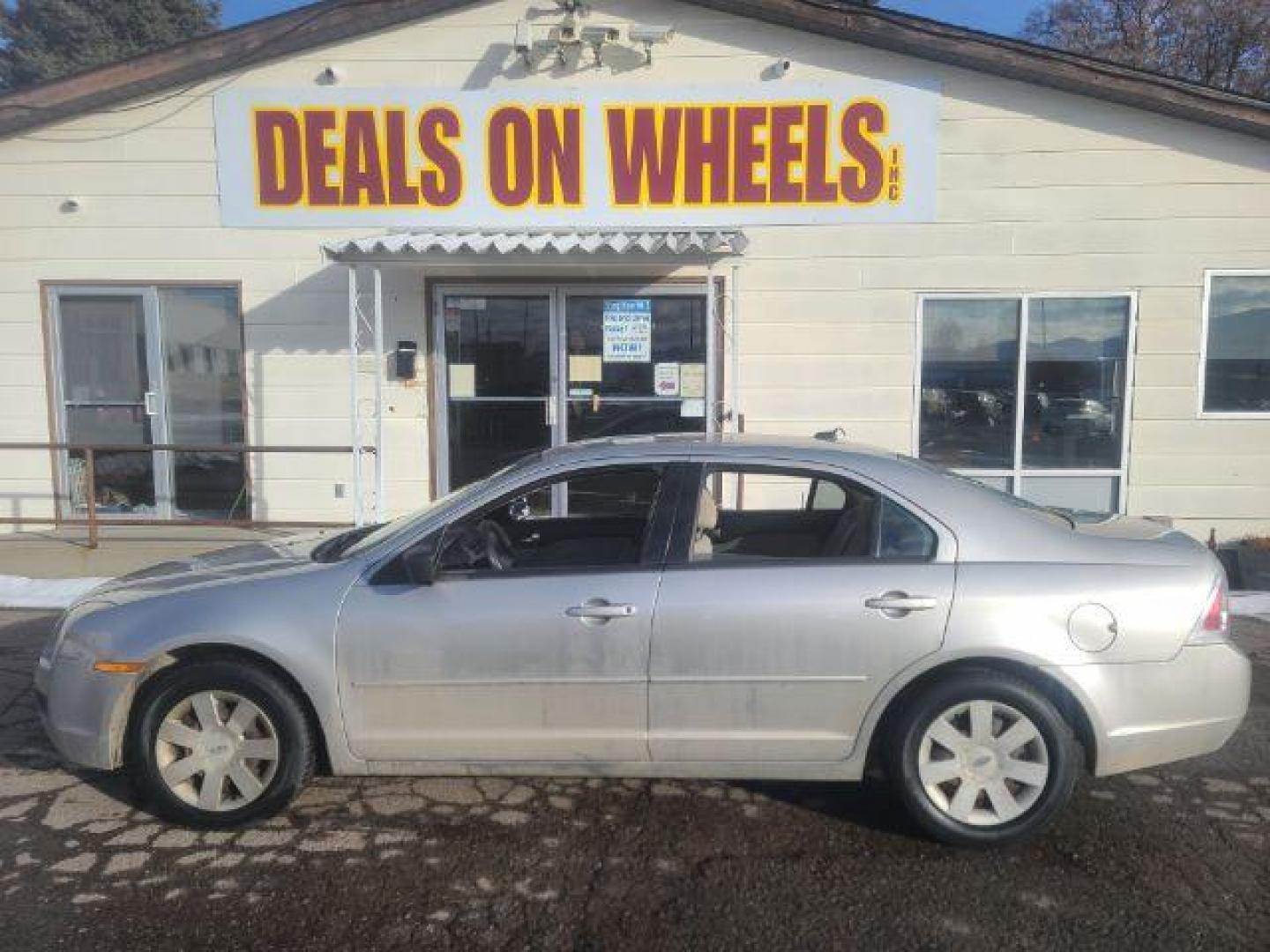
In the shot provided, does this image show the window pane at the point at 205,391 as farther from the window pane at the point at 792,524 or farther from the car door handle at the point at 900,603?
the car door handle at the point at 900,603

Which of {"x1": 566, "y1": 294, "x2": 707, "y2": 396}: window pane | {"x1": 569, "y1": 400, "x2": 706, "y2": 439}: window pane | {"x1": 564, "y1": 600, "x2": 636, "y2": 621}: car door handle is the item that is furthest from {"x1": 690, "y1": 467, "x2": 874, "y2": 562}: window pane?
{"x1": 566, "y1": 294, "x2": 707, "y2": 396}: window pane

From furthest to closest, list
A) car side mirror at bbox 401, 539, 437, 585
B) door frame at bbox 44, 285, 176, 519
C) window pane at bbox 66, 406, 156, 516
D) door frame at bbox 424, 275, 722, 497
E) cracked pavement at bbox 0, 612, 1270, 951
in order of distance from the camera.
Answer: window pane at bbox 66, 406, 156, 516 → door frame at bbox 44, 285, 176, 519 → door frame at bbox 424, 275, 722, 497 → car side mirror at bbox 401, 539, 437, 585 → cracked pavement at bbox 0, 612, 1270, 951

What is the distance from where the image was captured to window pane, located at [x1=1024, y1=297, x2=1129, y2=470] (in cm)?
826

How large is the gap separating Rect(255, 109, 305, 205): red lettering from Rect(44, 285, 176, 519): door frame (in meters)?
1.47

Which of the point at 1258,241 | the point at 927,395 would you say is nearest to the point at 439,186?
the point at 927,395

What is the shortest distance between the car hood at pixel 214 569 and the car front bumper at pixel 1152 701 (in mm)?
3000

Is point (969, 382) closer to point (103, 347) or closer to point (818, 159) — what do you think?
point (818, 159)

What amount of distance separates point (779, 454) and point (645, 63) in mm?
5717

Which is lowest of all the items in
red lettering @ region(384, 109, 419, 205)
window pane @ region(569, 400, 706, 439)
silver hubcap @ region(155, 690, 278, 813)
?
silver hubcap @ region(155, 690, 278, 813)


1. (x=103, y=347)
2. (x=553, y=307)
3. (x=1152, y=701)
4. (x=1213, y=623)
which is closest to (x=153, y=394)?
(x=103, y=347)

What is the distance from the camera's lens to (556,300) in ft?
27.7

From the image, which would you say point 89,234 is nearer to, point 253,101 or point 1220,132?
point 253,101

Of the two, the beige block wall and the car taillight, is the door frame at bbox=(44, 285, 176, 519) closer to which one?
the beige block wall

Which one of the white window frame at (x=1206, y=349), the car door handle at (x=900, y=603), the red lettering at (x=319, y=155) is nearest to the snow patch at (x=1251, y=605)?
the white window frame at (x=1206, y=349)
